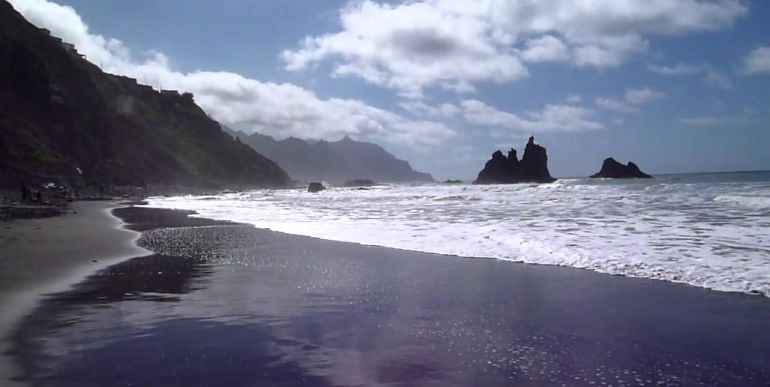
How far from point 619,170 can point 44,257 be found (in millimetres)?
101839

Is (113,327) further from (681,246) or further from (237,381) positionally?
(681,246)

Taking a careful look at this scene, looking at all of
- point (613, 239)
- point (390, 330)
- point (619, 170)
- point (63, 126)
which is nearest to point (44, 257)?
point (390, 330)

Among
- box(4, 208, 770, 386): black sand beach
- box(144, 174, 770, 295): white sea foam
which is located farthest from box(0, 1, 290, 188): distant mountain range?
box(4, 208, 770, 386): black sand beach

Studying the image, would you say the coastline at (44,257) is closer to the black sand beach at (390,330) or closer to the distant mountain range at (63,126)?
the black sand beach at (390,330)

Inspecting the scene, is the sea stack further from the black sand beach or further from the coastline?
the black sand beach

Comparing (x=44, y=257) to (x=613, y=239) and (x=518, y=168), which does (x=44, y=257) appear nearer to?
(x=613, y=239)

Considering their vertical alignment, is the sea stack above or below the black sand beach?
above

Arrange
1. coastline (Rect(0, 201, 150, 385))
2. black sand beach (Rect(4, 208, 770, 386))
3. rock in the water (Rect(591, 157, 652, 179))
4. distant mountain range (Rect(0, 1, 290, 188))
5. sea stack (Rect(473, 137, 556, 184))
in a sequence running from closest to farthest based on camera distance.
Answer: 1. black sand beach (Rect(4, 208, 770, 386))
2. coastline (Rect(0, 201, 150, 385))
3. distant mountain range (Rect(0, 1, 290, 188))
4. rock in the water (Rect(591, 157, 652, 179))
5. sea stack (Rect(473, 137, 556, 184))

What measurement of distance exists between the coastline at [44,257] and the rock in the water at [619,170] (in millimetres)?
95571

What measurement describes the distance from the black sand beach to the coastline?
10.7 inches

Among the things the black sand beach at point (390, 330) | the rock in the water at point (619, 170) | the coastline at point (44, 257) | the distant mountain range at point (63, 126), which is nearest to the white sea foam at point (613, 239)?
the black sand beach at point (390, 330)

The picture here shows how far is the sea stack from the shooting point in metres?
105

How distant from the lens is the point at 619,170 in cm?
9981

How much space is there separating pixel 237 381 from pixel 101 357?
61.2 inches
